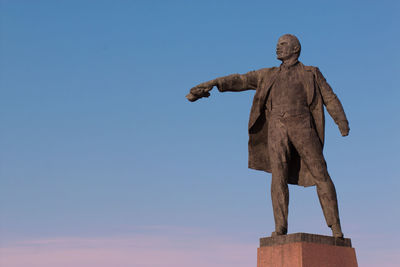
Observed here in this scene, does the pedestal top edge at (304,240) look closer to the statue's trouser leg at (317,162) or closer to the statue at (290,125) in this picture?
the statue at (290,125)

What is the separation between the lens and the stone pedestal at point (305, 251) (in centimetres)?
957

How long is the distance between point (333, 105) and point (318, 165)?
1221 millimetres

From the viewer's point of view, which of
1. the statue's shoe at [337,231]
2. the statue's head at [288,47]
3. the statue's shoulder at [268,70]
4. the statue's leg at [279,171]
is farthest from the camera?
the statue's shoulder at [268,70]

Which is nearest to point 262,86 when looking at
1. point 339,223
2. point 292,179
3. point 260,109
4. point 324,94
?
point 260,109

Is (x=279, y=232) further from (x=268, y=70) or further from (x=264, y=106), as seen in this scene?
(x=268, y=70)

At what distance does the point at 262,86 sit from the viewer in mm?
11219

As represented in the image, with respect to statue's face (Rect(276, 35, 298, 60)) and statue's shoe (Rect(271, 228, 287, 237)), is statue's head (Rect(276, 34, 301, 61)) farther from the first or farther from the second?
statue's shoe (Rect(271, 228, 287, 237))

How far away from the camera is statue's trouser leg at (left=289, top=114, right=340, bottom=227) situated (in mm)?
10172

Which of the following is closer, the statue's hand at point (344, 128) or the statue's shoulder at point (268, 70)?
the statue's hand at point (344, 128)

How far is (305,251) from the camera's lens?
376 inches

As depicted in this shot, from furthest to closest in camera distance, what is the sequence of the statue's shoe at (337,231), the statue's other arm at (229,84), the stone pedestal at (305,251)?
the statue's other arm at (229,84)
the statue's shoe at (337,231)
the stone pedestal at (305,251)

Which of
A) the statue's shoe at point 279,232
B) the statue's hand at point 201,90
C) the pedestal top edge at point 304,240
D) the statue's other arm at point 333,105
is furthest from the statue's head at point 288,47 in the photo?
the pedestal top edge at point 304,240

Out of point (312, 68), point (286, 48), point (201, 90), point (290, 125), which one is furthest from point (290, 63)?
point (201, 90)

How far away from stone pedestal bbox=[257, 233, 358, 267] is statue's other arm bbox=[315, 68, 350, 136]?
202 cm
